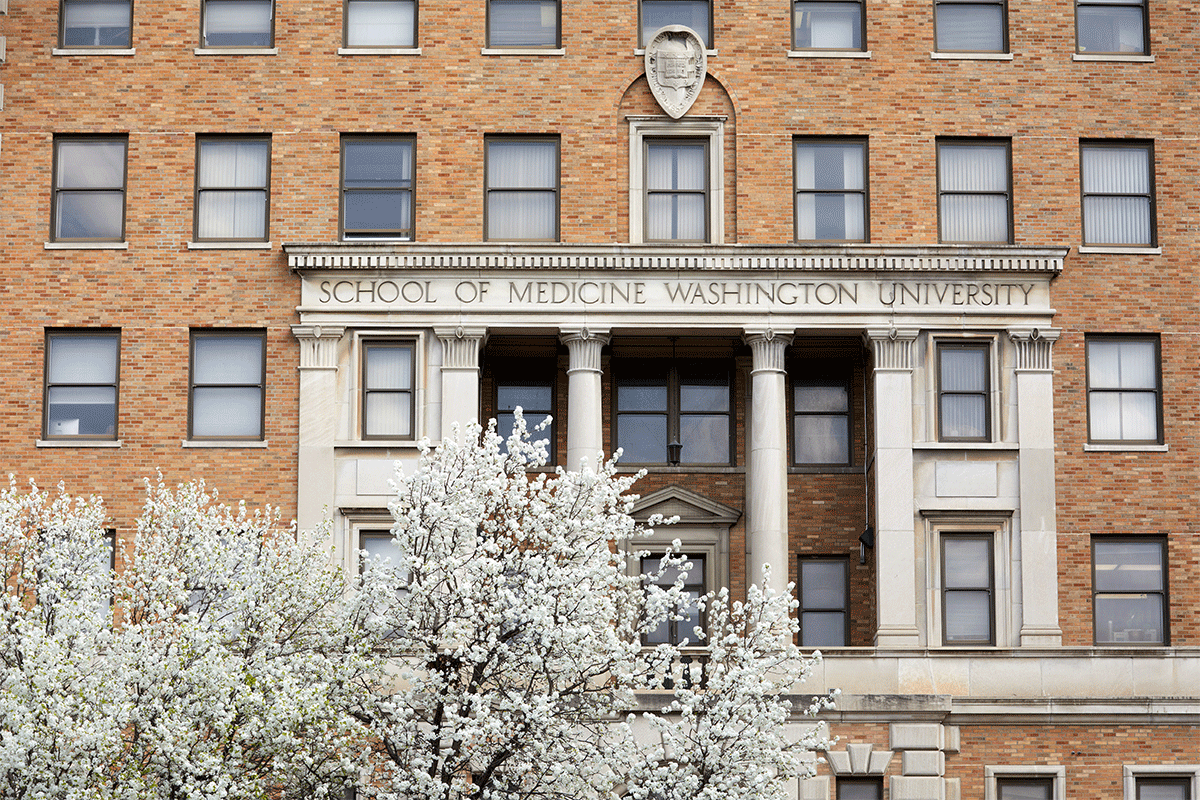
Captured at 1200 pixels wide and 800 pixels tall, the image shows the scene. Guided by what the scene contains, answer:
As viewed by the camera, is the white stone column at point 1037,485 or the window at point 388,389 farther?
the window at point 388,389

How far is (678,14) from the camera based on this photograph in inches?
1426

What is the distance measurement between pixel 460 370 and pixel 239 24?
8.33 meters

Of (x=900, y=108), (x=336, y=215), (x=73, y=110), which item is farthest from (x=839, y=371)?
(x=73, y=110)

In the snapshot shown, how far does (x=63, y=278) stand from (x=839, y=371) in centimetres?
1501

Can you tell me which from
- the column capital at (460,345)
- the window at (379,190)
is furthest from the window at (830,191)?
the window at (379,190)

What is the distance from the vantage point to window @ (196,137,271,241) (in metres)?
35.5

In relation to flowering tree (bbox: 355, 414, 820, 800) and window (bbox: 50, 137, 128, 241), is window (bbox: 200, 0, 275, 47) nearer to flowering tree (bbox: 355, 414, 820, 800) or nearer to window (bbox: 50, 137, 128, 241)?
window (bbox: 50, 137, 128, 241)

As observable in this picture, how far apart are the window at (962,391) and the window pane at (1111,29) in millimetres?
6632

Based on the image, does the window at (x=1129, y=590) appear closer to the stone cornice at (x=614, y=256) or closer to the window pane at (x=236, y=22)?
the stone cornice at (x=614, y=256)

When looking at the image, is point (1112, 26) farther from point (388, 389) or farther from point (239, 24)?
point (239, 24)

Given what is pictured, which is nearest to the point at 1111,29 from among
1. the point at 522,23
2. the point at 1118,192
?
the point at 1118,192

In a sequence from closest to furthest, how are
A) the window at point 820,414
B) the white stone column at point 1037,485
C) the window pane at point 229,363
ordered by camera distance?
1. the white stone column at point 1037,485
2. the window pane at point 229,363
3. the window at point 820,414

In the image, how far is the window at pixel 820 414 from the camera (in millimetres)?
36000

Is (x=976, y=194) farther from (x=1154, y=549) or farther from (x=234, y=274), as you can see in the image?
(x=234, y=274)
